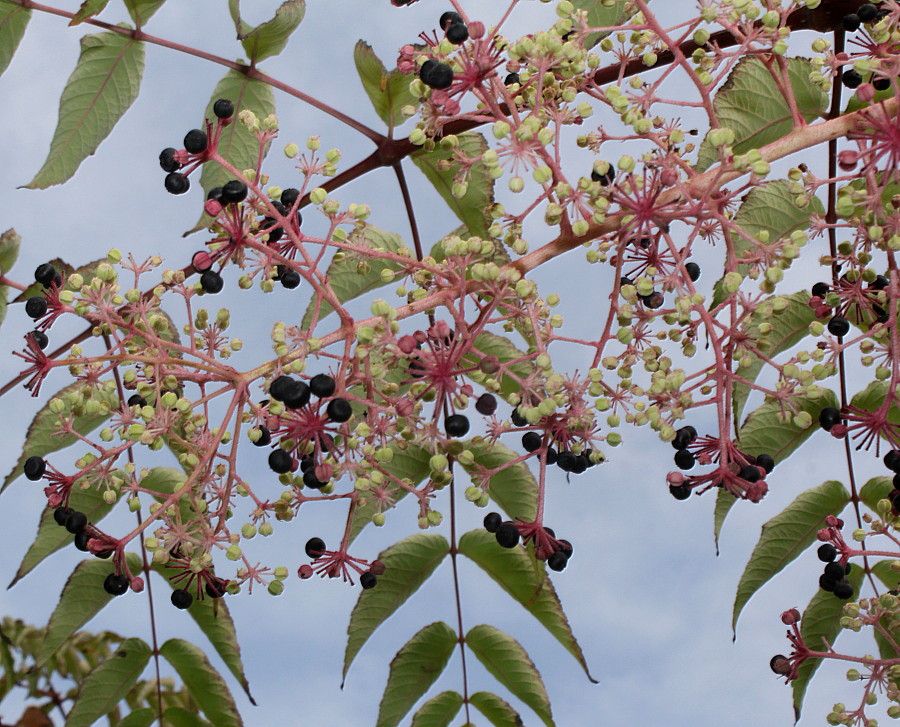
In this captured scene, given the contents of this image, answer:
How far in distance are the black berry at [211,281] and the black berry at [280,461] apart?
35cm

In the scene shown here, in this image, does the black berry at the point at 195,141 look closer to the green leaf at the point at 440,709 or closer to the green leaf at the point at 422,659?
the green leaf at the point at 422,659

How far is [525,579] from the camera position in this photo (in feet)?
8.07

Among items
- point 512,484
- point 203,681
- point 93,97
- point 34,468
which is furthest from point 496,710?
point 93,97

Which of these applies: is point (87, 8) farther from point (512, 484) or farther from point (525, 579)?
point (525, 579)

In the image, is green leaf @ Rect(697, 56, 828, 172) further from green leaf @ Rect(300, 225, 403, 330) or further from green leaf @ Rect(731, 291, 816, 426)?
green leaf @ Rect(300, 225, 403, 330)

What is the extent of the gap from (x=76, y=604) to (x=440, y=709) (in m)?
1.04

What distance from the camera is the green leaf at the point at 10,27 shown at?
2.60 meters

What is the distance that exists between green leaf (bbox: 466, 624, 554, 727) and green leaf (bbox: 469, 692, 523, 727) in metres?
0.05

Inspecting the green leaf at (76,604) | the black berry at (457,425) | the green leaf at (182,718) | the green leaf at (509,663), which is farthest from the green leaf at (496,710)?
the black berry at (457,425)

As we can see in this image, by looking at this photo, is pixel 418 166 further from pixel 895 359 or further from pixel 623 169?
pixel 895 359

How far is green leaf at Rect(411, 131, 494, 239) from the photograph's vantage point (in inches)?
86.7

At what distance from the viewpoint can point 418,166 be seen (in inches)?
97.7

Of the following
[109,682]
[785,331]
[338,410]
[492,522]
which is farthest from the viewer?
[109,682]

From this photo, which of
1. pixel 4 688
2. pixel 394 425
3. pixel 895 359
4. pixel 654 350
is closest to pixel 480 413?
pixel 394 425
